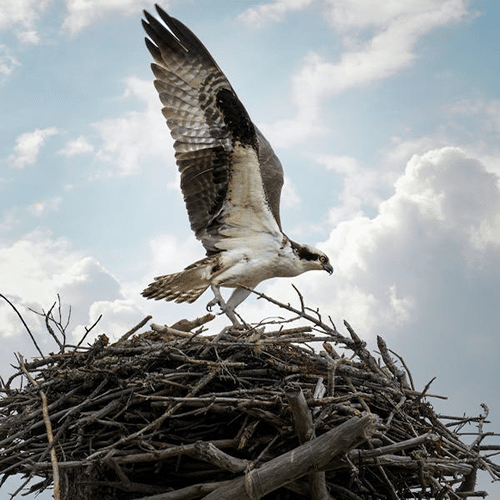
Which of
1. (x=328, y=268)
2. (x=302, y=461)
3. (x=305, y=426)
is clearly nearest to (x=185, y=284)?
(x=328, y=268)

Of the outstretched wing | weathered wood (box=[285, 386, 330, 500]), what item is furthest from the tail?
weathered wood (box=[285, 386, 330, 500])

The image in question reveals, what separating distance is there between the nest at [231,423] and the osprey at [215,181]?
5.80ft

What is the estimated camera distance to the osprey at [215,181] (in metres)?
6.75

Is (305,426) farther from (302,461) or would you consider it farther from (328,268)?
(328,268)

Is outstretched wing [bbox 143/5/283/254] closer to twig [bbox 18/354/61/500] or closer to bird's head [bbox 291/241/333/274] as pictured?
bird's head [bbox 291/241/333/274]

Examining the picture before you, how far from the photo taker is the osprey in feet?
22.2

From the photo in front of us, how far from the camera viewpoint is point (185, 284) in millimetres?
6797

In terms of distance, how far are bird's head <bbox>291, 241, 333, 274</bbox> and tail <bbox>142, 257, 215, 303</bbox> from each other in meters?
0.89

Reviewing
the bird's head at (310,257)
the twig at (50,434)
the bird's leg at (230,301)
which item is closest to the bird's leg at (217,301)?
the bird's leg at (230,301)

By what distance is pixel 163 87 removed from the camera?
7.35 metres

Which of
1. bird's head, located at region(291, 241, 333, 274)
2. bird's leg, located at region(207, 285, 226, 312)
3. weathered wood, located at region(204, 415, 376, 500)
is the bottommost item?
weathered wood, located at region(204, 415, 376, 500)

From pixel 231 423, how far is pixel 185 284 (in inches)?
97.0

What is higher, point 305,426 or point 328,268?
point 328,268

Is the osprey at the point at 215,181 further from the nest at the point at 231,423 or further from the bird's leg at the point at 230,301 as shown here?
the nest at the point at 231,423
